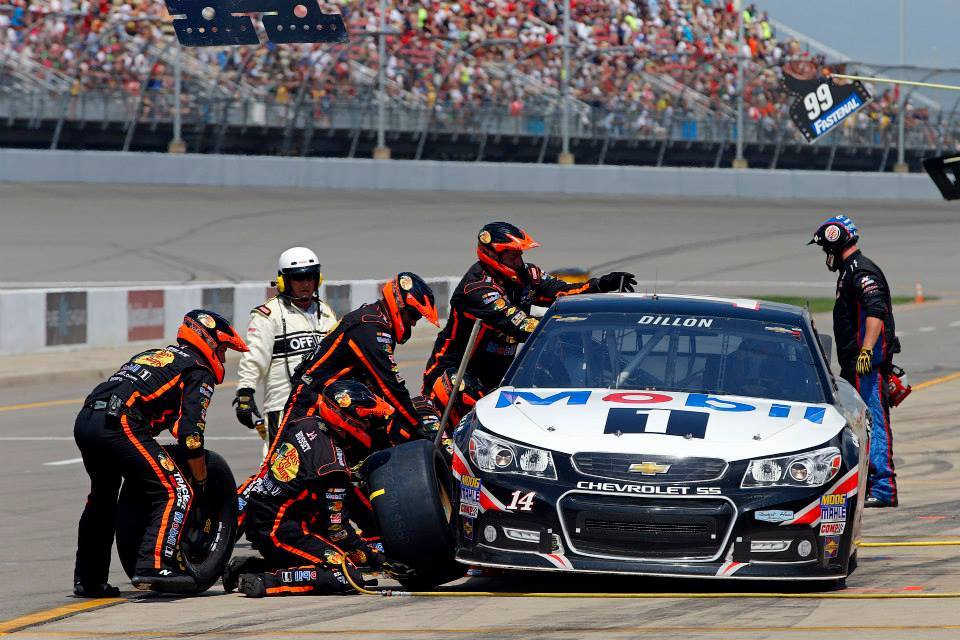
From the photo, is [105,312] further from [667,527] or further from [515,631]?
[515,631]

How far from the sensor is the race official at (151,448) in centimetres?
780

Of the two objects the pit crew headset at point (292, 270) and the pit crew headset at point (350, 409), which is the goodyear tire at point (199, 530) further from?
the pit crew headset at point (292, 270)

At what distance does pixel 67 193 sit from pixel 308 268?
31.1 meters

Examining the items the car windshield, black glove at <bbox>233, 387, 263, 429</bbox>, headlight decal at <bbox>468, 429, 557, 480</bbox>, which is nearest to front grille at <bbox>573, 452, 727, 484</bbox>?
headlight decal at <bbox>468, 429, 557, 480</bbox>

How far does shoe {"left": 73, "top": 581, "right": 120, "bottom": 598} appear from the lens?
798 centimetres

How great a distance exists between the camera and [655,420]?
7.71 m

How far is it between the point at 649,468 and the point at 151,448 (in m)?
2.25

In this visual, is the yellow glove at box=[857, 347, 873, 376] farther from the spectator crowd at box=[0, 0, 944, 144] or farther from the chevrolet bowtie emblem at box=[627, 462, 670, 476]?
the spectator crowd at box=[0, 0, 944, 144]

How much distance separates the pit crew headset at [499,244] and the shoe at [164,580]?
2.90 meters

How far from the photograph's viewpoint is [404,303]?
27.9ft

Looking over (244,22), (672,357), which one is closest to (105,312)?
(244,22)

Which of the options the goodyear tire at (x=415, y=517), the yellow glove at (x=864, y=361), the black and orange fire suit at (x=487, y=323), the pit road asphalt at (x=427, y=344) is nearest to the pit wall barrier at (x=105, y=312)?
the pit road asphalt at (x=427, y=344)

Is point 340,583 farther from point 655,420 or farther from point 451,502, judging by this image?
point 655,420

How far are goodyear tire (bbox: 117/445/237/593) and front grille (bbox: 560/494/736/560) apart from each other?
1709mm
